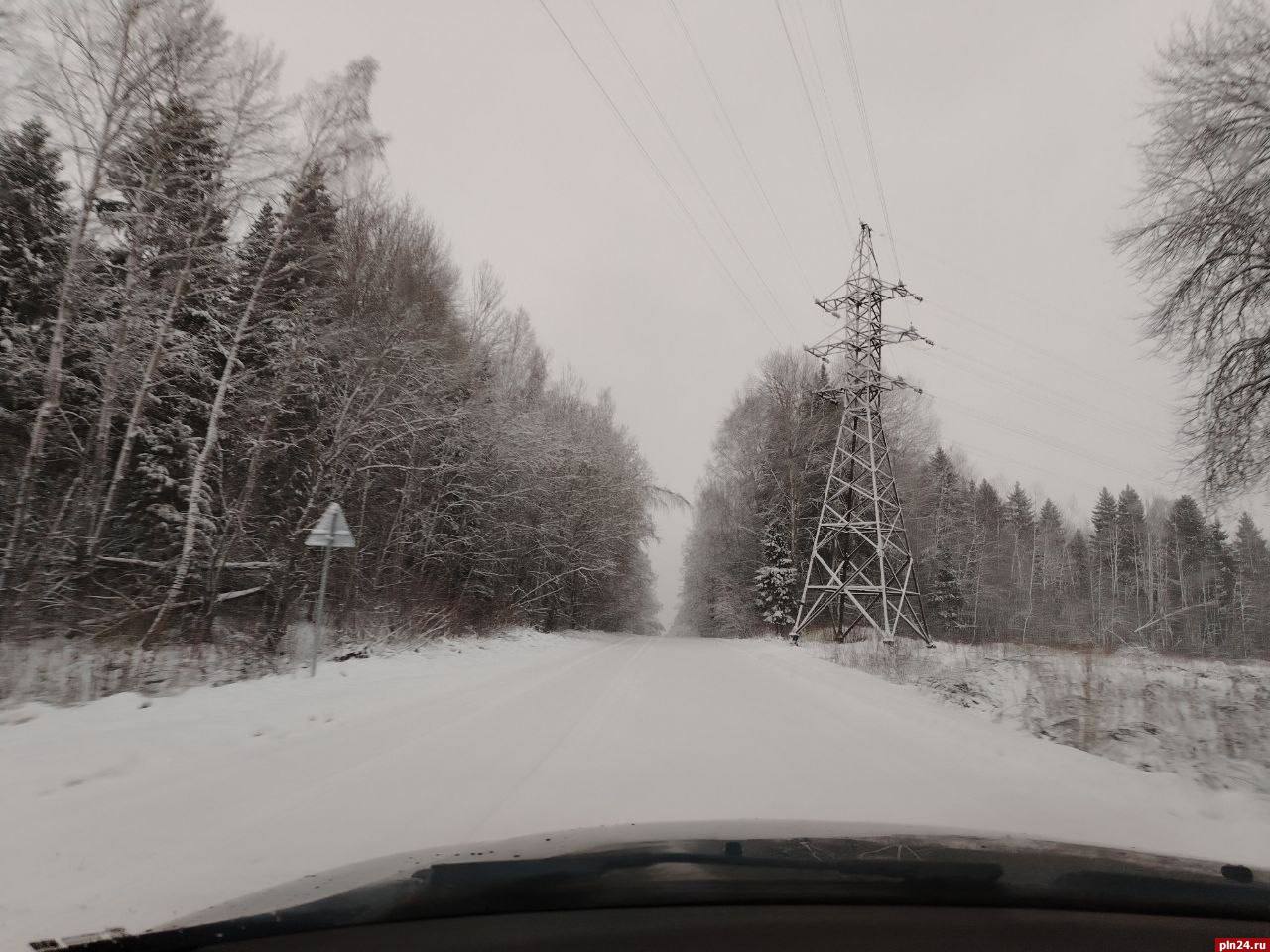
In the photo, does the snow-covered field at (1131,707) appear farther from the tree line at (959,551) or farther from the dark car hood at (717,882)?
the tree line at (959,551)

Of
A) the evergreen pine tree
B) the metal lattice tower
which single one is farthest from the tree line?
the metal lattice tower

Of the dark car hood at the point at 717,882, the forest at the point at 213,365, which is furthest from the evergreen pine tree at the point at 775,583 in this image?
the dark car hood at the point at 717,882

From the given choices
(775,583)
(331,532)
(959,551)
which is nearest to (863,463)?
(775,583)

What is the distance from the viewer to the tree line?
26.6m

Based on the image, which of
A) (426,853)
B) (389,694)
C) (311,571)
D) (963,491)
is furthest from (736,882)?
(963,491)

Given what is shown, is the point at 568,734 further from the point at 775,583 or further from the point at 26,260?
the point at 775,583

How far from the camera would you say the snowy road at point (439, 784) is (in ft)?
8.25

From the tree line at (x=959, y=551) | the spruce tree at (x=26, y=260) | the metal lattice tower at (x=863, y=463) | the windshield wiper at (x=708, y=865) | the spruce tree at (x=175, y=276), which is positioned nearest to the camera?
the windshield wiper at (x=708, y=865)

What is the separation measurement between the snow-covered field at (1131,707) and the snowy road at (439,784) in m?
0.60

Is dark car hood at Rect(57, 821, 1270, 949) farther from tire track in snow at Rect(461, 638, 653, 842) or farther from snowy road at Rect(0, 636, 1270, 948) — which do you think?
tire track in snow at Rect(461, 638, 653, 842)

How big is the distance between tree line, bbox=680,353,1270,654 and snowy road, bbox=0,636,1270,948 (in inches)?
663

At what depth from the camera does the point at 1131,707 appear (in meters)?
6.45

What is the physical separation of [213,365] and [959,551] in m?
37.0

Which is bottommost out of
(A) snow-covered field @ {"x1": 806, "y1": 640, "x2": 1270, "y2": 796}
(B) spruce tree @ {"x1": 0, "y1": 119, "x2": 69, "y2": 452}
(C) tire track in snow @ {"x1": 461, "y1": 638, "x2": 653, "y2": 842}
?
(C) tire track in snow @ {"x1": 461, "y1": 638, "x2": 653, "y2": 842}
